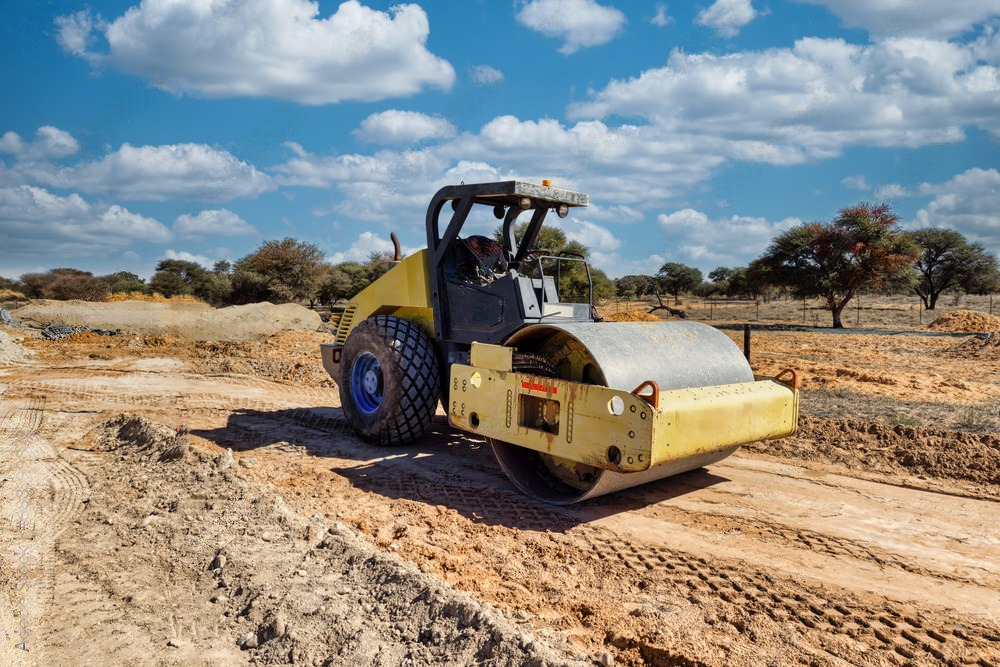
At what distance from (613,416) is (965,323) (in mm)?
23359

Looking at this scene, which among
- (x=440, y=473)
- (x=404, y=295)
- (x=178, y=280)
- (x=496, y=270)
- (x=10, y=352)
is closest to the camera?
(x=440, y=473)

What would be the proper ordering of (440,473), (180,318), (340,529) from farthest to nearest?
(180,318), (440,473), (340,529)

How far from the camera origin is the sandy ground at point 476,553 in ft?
12.2

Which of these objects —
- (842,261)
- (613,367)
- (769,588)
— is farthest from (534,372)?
(842,261)

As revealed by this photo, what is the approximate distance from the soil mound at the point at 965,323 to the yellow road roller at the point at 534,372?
2106 cm

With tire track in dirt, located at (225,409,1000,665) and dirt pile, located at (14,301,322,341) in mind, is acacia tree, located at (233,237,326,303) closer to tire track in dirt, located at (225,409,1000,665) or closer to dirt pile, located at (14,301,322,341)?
dirt pile, located at (14,301,322,341)

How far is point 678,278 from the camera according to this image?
59.0m

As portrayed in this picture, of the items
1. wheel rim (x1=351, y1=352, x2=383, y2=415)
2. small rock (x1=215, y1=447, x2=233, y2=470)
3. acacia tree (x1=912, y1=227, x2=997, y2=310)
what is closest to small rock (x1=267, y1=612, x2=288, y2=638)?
small rock (x1=215, y1=447, x2=233, y2=470)

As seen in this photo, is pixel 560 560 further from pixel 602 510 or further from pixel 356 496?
pixel 356 496

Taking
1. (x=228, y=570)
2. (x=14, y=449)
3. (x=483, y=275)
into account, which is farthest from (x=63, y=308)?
(x=228, y=570)

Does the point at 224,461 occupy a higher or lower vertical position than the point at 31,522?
higher

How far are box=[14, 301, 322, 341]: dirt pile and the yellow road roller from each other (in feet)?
47.4

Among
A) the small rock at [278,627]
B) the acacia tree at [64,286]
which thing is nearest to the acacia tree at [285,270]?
the acacia tree at [64,286]

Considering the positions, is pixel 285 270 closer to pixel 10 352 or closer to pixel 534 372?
pixel 10 352
